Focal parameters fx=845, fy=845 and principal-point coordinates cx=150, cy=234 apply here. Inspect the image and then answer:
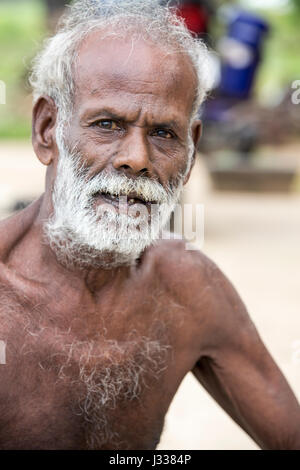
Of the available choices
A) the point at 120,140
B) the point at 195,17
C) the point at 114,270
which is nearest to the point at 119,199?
the point at 120,140

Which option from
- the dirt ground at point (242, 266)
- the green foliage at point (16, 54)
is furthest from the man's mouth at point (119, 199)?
the green foliage at point (16, 54)

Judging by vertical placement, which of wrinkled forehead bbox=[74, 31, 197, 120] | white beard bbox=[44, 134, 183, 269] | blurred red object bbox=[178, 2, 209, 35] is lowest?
white beard bbox=[44, 134, 183, 269]

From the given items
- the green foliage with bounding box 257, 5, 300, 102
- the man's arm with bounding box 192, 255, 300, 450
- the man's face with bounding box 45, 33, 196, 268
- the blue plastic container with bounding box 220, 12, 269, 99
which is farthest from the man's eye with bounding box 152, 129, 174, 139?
the green foliage with bounding box 257, 5, 300, 102

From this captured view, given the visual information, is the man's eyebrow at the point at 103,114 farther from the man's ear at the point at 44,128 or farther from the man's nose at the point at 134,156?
the man's ear at the point at 44,128

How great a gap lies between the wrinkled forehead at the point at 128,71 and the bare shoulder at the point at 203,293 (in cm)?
47

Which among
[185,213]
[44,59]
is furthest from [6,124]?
[44,59]

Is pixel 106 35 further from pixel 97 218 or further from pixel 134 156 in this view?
pixel 97 218

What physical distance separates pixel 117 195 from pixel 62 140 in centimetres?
24

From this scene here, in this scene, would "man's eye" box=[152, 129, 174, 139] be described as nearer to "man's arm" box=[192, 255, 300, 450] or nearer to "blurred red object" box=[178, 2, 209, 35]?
"man's arm" box=[192, 255, 300, 450]

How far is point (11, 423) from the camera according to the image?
2195mm

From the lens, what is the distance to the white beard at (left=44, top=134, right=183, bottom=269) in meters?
2.17

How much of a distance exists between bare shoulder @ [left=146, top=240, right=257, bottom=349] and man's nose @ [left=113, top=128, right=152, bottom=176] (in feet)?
1.24

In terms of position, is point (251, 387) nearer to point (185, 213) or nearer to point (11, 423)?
point (11, 423)

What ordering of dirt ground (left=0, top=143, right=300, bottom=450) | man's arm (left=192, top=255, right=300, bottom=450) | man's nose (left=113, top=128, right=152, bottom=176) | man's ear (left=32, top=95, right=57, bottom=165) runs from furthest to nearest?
dirt ground (left=0, top=143, right=300, bottom=450)
man's arm (left=192, top=255, right=300, bottom=450)
man's ear (left=32, top=95, right=57, bottom=165)
man's nose (left=113, top=128, right=152, bottom=176)
